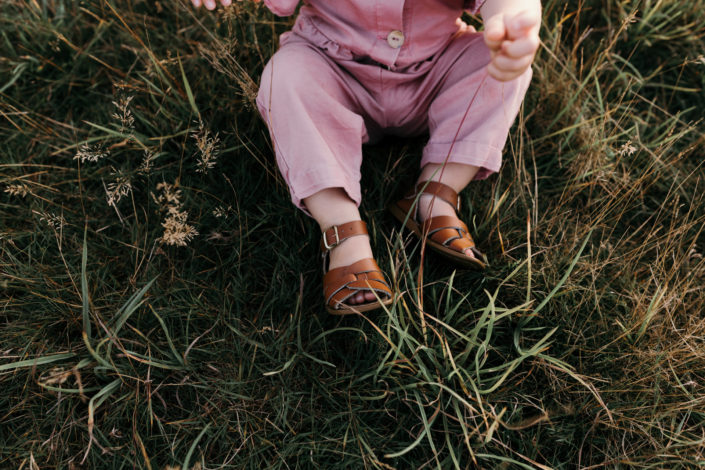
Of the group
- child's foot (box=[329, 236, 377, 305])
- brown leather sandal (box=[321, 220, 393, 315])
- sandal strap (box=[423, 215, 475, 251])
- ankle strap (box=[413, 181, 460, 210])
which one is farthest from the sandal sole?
ankle strap (box=[413, 181, 460, 210])

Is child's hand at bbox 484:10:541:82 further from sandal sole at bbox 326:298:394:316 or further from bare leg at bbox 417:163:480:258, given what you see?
sandal sole at bbox 326:298:394:316

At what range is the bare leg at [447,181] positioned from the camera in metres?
1.35

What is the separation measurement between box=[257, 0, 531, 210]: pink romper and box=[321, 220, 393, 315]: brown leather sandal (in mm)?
99

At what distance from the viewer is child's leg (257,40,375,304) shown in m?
1.24

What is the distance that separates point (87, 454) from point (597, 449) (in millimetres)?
1198

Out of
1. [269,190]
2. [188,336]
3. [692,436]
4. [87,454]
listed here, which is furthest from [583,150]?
[87,454]

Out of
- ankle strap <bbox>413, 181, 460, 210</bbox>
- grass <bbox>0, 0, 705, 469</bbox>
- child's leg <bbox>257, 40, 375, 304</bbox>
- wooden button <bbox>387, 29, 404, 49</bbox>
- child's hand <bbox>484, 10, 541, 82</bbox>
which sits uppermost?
child's hand <bbox>484, 10, 541, 82</bbox>

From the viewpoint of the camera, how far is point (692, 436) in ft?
3.85

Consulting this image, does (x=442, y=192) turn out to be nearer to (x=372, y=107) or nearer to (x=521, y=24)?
(x=372, y=107)

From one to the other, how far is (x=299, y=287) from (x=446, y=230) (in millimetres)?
439

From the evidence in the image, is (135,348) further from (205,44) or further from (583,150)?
(583,150)

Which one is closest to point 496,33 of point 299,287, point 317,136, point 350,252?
point 317,136

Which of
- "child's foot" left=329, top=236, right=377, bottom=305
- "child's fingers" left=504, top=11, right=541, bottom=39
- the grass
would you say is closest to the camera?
"child's fingers" left=504, top=11, right=541, bottom=39

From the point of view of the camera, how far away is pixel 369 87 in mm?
1391
